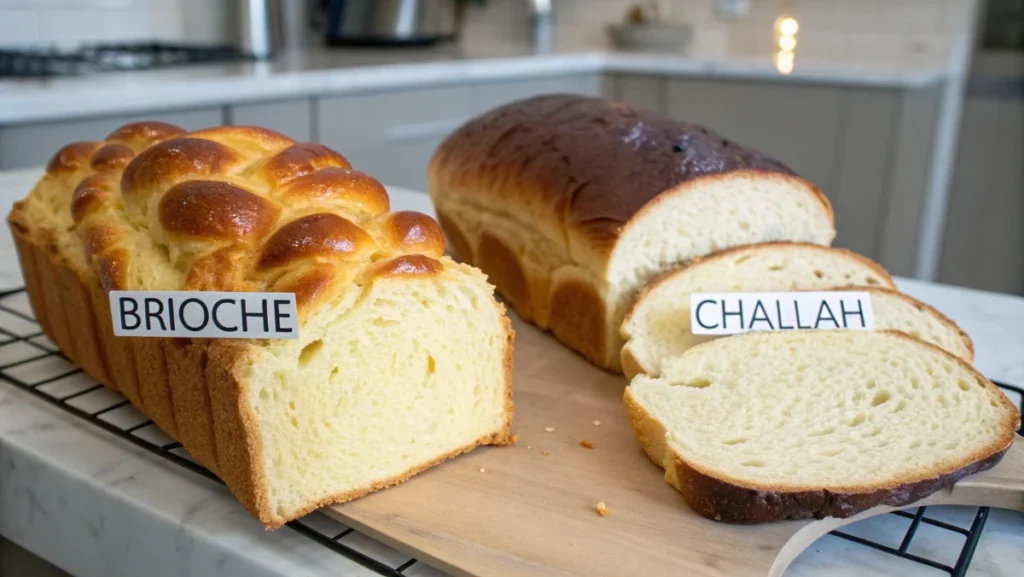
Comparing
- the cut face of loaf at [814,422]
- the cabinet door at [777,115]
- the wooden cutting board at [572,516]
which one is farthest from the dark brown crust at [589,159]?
the cabinet door at [777,115]

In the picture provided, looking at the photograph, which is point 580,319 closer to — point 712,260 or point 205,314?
point 712,260

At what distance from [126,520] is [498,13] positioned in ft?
15.1

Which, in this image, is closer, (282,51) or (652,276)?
(652,276)

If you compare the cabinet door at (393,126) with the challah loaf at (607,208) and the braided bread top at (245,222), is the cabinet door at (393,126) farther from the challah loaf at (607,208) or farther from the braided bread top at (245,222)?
the braided bread top at (245,222)

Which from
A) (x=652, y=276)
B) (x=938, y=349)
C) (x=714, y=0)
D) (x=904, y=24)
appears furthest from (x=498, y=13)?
(x=938, y=349)

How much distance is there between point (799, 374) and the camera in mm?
1183

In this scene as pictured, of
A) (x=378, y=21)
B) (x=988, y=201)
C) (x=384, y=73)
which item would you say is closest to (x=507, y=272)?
(x=384, y=73)

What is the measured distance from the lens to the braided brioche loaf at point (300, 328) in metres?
0.94

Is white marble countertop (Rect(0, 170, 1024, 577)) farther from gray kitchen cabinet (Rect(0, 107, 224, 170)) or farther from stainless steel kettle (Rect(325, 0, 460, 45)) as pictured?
stainless steel kettle (Rect(325, 0, 460, 45))

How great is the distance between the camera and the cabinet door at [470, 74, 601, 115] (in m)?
3.77

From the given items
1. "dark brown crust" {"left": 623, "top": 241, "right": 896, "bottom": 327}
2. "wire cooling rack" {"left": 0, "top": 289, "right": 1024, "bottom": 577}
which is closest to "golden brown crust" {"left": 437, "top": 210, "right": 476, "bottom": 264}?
"dark brown crust" {"left": 623, "top": 241, "right": 896, "bottom": 327}

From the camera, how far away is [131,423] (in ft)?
3.77

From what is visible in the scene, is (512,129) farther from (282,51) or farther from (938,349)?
(282,51)

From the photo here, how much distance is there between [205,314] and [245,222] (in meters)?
0.13
